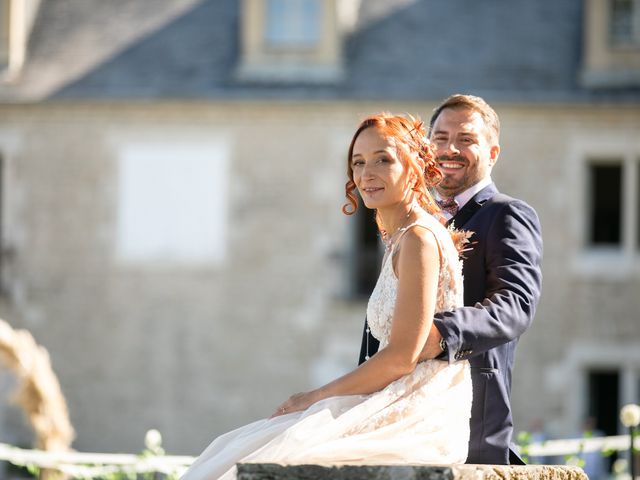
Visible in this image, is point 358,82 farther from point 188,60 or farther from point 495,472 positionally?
point 495,472

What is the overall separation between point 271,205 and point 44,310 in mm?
3462

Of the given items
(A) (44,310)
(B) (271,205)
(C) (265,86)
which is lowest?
(A) (44,310)

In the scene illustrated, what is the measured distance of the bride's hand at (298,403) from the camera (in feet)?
11.5

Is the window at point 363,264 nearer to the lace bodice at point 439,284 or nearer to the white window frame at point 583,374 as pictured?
the white window frame at point 583,374

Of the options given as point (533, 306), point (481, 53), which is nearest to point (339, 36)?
point (481, 53)

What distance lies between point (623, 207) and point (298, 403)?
46.5 ft

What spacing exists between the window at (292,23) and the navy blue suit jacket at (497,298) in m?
13.7

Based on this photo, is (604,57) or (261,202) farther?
(261,202)

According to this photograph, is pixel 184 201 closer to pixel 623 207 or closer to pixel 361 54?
pixel 361 54

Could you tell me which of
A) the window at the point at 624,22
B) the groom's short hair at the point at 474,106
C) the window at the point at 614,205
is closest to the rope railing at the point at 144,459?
the groom's short hair at the point at 474,106

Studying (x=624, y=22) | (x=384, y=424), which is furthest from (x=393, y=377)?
(x=624, y=22)

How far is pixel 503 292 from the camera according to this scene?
3.76 meters

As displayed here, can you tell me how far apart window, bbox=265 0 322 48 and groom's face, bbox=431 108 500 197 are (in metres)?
13.5

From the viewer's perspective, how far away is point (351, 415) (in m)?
3.40
